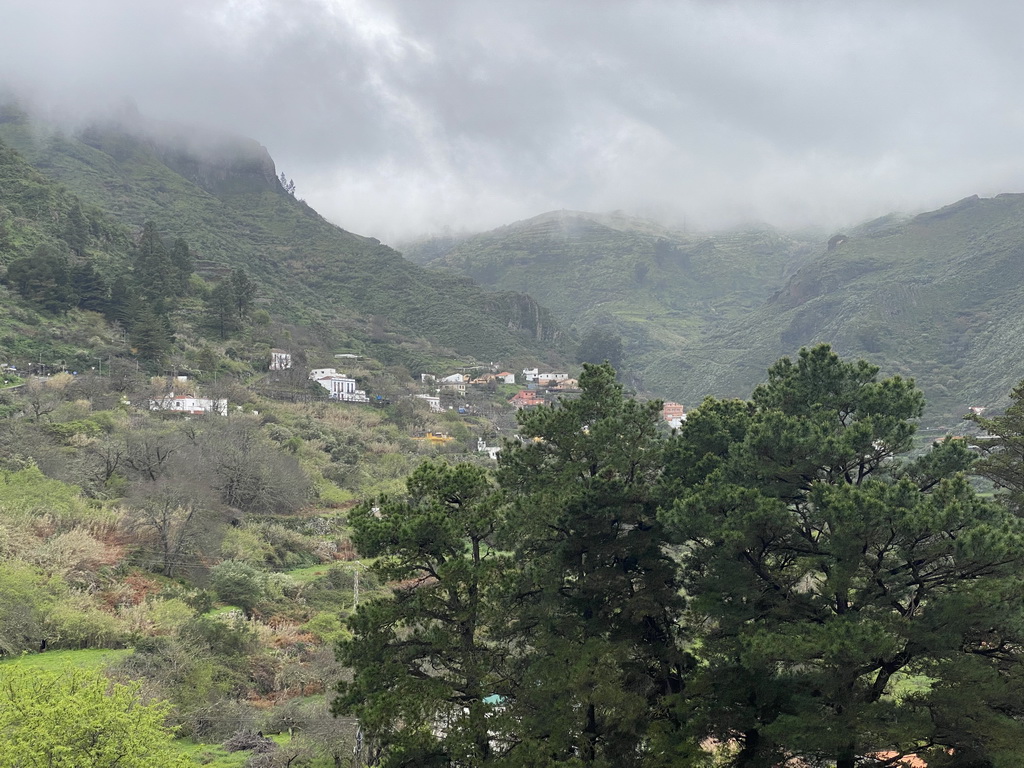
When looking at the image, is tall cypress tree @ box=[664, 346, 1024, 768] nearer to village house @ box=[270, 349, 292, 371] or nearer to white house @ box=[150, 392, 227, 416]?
white house @ box=[150, 392, 227, 416]

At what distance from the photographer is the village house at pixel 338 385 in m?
60.1

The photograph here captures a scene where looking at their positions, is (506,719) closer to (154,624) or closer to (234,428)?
(154,624)

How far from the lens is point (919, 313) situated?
95.7 metres

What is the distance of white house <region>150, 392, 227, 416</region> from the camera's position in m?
41.7

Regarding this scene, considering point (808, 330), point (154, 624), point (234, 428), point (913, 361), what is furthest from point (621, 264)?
point (154, 624)

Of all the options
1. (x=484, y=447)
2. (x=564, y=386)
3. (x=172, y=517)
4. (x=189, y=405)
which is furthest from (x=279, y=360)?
A: (x=172, y=517)

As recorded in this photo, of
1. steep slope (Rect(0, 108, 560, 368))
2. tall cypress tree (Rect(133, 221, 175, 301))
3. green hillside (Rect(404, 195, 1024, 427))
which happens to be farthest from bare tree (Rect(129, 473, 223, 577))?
green hillside (Rect(404, 195, 1024, 427))

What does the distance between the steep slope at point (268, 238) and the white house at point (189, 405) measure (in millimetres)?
37192

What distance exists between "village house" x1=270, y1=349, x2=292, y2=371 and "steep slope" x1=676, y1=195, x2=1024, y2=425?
49.2 meters

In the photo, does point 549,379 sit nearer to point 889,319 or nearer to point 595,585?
point 889,319

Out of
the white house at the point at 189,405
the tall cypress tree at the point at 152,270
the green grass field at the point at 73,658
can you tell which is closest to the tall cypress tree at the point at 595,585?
the green grass field at the point at 73,658

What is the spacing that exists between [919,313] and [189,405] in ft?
293

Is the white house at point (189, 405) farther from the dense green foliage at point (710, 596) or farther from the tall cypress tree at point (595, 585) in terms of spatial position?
the dense green foliage at point (710, 596)

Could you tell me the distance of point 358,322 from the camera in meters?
90.4
